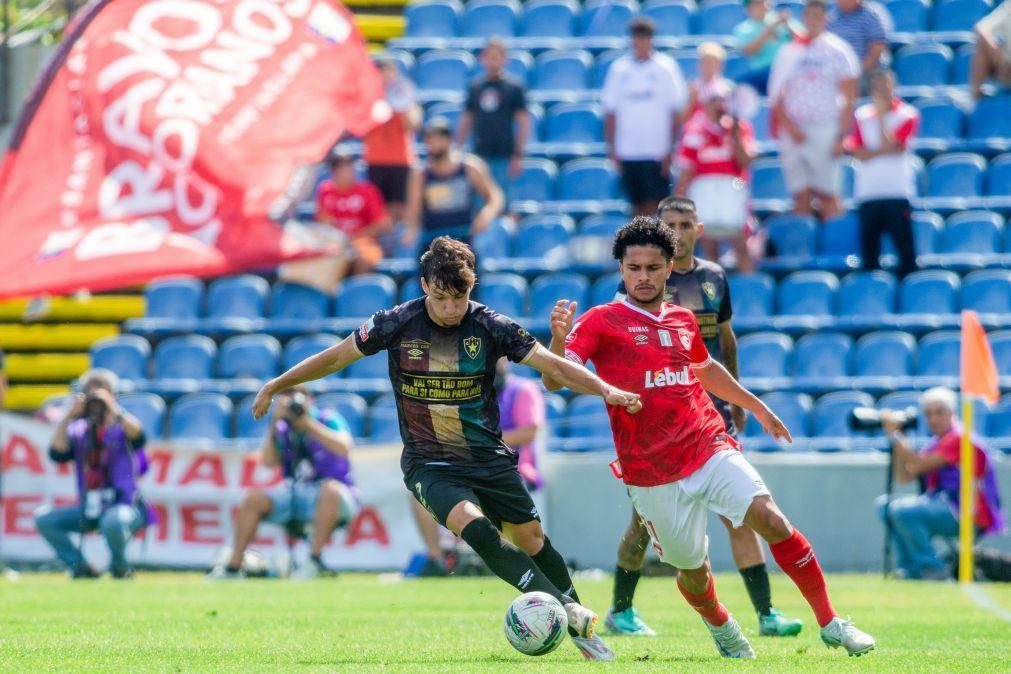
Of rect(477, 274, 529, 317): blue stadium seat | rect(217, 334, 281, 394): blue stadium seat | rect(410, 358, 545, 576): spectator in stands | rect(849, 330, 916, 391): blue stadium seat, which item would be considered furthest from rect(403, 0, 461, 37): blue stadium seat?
rect(410, 358, 545, 576): spectator in stands

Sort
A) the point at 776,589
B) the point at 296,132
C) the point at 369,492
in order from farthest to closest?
the point at 296,132, the point at 369,492, the point at 776,589

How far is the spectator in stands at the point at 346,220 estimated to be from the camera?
18.3 meters

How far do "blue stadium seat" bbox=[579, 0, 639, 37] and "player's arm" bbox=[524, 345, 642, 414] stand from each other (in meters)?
14.0

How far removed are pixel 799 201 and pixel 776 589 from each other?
223 inches

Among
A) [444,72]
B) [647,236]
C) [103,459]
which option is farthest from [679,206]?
[444,72]

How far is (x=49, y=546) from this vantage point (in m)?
16.4

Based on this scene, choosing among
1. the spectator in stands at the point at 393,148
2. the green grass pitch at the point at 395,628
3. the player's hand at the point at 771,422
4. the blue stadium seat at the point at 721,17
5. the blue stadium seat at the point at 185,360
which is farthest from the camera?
the blue stadium seat at the point at 721,17

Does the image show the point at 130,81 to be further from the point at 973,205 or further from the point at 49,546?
the point at 973,205

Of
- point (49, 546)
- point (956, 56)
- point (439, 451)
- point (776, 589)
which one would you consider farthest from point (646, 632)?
point (956, 56)

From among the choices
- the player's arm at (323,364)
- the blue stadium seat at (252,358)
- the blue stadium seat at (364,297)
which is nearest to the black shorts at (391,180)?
the blue stadium seat at (364,297)

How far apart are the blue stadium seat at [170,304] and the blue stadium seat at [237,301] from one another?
191 millimetres

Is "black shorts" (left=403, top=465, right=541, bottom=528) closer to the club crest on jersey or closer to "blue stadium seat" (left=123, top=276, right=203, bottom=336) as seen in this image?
the club crest on jersey

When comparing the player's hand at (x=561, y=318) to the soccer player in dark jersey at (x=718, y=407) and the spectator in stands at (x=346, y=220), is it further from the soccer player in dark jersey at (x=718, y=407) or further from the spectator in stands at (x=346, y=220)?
the spectator in stands at (x=346, y=220)

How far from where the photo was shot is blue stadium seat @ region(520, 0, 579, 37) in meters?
21.7
